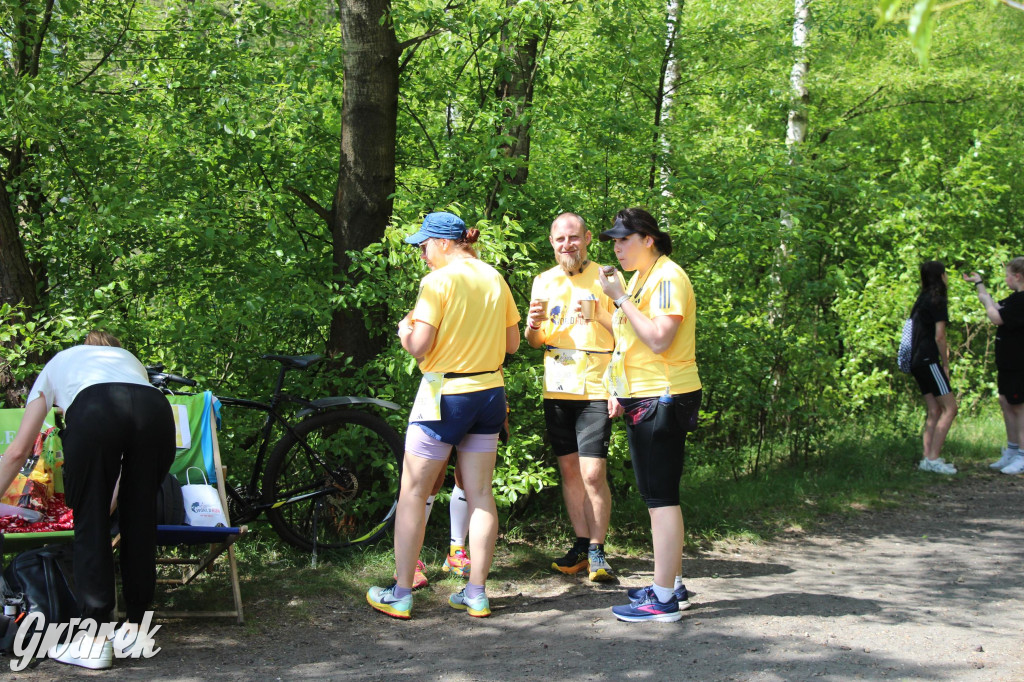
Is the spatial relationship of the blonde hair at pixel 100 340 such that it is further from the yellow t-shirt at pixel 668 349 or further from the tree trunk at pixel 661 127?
the tree trunk at pixel 661 127

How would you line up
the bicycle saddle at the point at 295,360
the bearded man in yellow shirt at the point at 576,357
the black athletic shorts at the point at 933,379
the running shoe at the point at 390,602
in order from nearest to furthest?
the running shoe at the point at 390,602 → the bearded man in yellow shirt at the point at 576,357 → the bicycle saddle at the point at 295,360 → the black athletic shorts at the point at 933,379

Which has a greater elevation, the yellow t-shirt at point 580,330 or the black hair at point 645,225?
the black hair at point 645,225

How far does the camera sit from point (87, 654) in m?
3.84

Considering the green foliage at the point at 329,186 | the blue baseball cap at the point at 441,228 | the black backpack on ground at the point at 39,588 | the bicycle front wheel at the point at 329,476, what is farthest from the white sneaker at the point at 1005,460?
the black backpack on ground at the point at 39,588

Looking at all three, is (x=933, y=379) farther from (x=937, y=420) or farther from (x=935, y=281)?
(x=935, y=281)

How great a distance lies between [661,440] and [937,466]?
16.3 ft

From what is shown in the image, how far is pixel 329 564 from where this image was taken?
540 centimetres

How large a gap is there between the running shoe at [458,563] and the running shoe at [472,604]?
34cm

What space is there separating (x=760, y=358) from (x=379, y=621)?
3.89 m

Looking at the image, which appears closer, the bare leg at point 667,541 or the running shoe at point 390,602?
the bare leg at point 667,541

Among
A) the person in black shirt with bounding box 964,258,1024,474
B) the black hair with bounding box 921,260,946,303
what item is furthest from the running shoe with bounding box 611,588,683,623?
the person in black shirt with bounding box 964,258,1024,474

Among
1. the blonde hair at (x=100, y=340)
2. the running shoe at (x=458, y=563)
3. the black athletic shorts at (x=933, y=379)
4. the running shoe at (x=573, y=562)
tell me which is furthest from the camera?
the black athletic shorts at (x=933, y=379)

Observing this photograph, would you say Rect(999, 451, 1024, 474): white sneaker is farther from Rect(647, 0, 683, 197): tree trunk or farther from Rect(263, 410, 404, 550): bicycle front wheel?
Rect(263, 410, 404, 550): bicycle front wheel

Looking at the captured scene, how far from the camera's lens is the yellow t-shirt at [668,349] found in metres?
4.36
